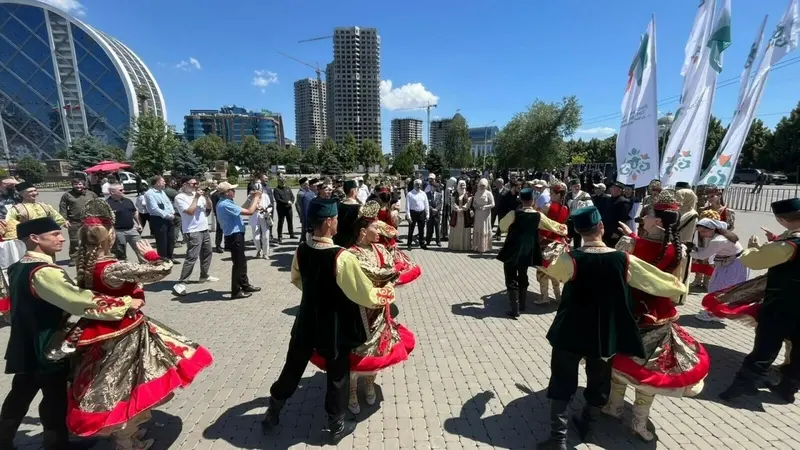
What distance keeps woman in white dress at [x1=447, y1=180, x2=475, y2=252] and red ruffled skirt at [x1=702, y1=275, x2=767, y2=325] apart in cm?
685

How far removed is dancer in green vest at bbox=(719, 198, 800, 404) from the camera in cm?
341

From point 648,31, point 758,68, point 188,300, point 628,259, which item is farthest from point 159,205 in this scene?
point 758,68

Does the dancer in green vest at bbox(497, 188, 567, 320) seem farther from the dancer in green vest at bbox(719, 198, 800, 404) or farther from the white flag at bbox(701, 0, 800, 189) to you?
the white flag at bbox(701, 0, 800, 189)

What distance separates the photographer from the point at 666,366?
2.96 meters

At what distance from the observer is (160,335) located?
9.54 ft

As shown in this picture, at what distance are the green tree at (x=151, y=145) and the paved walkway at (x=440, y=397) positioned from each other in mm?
32069

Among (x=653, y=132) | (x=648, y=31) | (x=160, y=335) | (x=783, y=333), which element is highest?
(x=648, y=31)

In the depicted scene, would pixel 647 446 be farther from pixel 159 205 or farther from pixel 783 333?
pixel 159 205

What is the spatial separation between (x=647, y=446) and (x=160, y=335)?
3961mm

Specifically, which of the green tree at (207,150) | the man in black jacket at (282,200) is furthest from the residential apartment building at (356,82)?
the man in black jacket at (282,200)

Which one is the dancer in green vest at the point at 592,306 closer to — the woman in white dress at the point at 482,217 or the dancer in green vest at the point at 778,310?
the dancer in green vest at the point at 778,310

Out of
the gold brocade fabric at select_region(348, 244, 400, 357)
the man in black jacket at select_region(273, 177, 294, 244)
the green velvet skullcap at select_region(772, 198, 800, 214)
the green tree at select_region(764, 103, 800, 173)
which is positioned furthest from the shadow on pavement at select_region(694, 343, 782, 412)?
the green tree at select_region(764, 103, 800, 173)

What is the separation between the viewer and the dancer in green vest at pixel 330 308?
283 centimetres

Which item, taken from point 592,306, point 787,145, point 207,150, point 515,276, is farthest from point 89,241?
point 207,150
